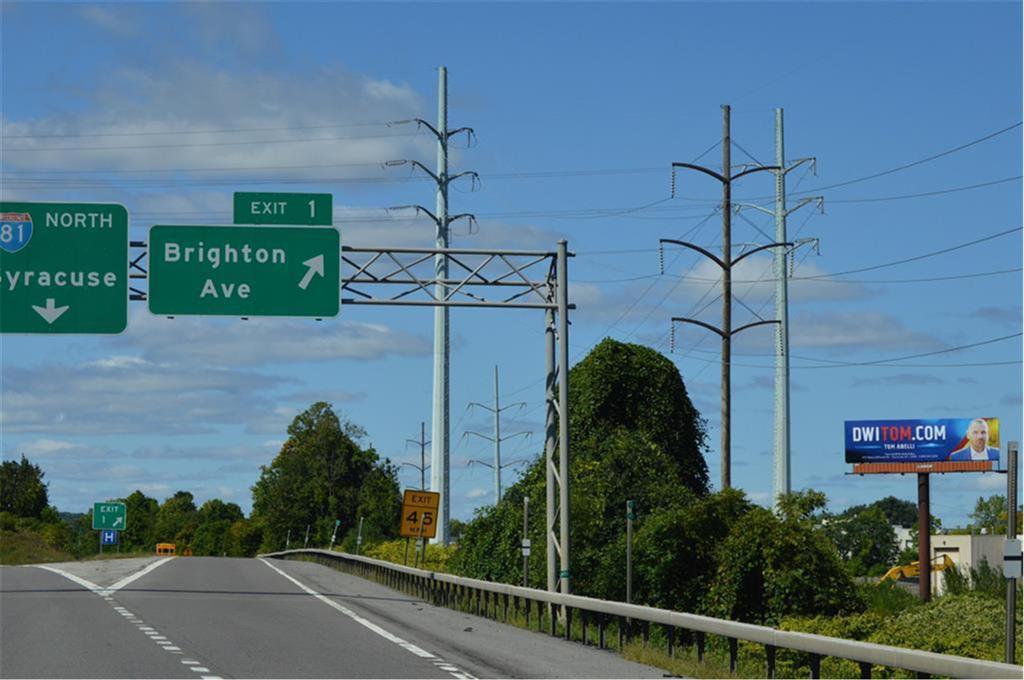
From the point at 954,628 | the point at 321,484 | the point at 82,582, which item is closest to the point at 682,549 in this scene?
the point at 954,628

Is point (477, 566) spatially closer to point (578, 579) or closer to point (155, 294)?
point (578, 579)

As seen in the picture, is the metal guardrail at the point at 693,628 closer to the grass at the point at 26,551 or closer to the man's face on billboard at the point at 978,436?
the man's face on billboard at the point at 978,436

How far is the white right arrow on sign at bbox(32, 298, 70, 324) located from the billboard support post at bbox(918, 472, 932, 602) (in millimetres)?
A: 32861

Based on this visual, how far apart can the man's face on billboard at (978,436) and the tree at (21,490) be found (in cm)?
12810

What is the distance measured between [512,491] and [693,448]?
606 cm

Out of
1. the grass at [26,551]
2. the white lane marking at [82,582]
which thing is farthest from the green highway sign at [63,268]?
the grass at [26,551]

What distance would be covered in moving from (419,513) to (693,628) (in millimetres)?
25902

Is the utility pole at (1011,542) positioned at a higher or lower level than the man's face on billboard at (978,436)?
lower

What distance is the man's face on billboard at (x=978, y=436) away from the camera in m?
74.1

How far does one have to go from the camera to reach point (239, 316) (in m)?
31.6

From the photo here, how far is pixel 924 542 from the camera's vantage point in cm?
6194

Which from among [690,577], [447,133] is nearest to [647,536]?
[690,577]

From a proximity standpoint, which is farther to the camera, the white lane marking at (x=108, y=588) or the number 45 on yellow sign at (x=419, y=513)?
the number 45 on yellow sign at (x=419, y=513)

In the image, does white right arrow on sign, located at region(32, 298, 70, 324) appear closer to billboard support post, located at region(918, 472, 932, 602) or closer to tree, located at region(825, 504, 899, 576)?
billboard support post, located at region(918, 472, 932, 602)
